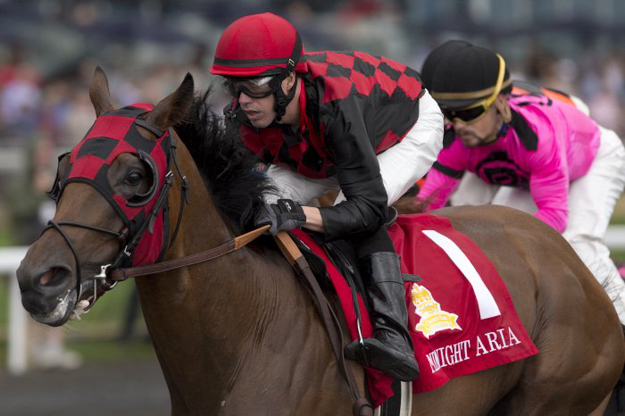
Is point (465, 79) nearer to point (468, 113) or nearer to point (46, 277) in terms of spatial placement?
point (468, 113)

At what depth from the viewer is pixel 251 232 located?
3.52m

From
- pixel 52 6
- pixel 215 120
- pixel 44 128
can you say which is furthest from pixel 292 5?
pixel 215 120

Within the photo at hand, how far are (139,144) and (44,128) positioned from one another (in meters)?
7.71

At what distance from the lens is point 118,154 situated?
312 centimetres

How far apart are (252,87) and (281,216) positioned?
1.50 ft

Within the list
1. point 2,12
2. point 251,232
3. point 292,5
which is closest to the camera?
point 251,232

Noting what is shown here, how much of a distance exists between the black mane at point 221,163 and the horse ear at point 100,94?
0.26 metres

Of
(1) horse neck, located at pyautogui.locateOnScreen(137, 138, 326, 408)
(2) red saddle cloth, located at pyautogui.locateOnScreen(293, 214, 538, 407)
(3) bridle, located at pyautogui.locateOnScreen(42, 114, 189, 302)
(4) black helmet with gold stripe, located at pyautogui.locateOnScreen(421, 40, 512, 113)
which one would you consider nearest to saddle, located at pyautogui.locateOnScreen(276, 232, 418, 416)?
(2) red saddle cloth, located at pyautogui.locateOnScreen(293, 214, 538, 407)

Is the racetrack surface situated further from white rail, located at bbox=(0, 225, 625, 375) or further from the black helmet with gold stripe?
the black helmet with gold stripe

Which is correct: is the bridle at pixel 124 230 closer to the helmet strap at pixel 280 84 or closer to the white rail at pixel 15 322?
the helmet strap at pixel 280 84

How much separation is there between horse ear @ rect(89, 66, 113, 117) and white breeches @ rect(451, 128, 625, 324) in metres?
2.41

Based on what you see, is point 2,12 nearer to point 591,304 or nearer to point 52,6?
point 52,6

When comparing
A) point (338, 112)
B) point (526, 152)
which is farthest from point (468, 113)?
point (338, 112)

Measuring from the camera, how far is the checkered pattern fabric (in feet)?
11.9
